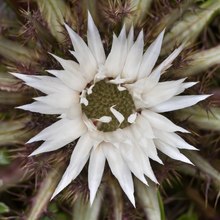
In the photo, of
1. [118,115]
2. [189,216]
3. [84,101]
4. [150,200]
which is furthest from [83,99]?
[189,216]

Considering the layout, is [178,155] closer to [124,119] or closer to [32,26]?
[124,119]

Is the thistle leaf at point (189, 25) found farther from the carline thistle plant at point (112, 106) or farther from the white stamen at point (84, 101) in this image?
the white stamen at point (84, 101)

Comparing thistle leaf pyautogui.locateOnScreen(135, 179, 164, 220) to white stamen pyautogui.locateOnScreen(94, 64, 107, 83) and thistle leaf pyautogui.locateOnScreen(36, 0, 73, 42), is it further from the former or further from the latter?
thistle leaf pyautogui.locateOnScreen(36, 0, 73, 42)

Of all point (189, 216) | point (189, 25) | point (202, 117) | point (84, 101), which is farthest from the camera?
point (189, 216)

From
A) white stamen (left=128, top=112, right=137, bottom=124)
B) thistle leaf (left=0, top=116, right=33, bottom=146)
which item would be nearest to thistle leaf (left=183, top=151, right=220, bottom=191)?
white stamen (left=128, top=112, right=137, bottom=124)

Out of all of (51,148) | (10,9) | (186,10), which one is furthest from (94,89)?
(10,9)

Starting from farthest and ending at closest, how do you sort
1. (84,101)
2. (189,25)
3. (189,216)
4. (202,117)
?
(189,216) → (189,25) → (202,117) → (84,101)

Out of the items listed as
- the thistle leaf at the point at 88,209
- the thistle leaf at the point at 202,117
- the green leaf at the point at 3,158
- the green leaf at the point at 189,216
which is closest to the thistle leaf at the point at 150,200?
the thistle leaf at the point at 88,209

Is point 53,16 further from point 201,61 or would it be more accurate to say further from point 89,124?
point 201,61
